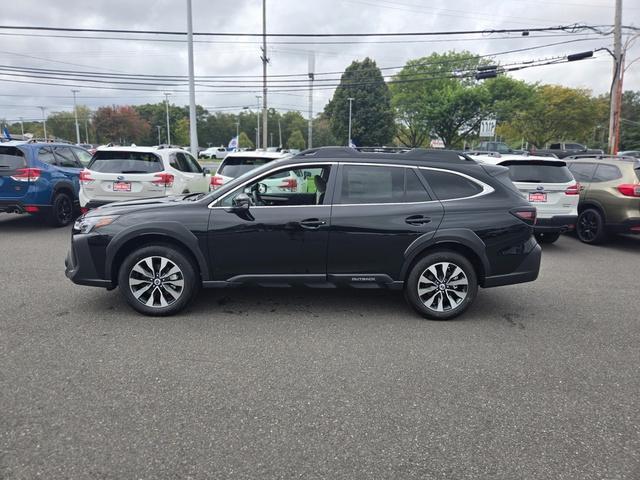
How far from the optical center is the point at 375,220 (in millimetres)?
4637

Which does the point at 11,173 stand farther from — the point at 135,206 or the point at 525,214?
the point at 525,214

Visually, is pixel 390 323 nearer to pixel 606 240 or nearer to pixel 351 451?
pixel 351 451

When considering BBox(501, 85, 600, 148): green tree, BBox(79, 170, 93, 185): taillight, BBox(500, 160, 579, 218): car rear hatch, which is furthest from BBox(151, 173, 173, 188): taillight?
BBox(501, 85, 600, 148): green tree

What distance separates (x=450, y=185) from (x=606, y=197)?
5.83 metres

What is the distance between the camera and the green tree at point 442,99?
140ft

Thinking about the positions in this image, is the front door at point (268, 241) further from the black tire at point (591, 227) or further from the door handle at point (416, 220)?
the black tire at point (591, 227)

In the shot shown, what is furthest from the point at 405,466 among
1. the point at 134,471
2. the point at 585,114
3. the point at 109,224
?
the point at 585,114

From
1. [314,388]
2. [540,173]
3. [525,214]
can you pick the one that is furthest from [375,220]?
[540,173]

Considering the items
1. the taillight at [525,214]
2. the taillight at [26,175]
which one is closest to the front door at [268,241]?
the taillight at [525,214]

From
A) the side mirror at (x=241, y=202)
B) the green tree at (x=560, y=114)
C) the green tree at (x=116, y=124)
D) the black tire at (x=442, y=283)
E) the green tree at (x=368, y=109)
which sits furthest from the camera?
the green tree at (x=116, y=124)

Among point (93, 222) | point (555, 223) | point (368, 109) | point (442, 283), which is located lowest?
point (442, 283)

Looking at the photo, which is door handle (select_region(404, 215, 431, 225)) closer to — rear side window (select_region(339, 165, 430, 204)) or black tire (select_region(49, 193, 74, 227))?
rear side window (select_region(339, 165, 430, 204))

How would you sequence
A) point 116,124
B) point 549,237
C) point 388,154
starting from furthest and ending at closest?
point 116,124
point 549,237
point 388,154

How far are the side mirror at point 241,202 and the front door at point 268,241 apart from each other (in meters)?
0.03
